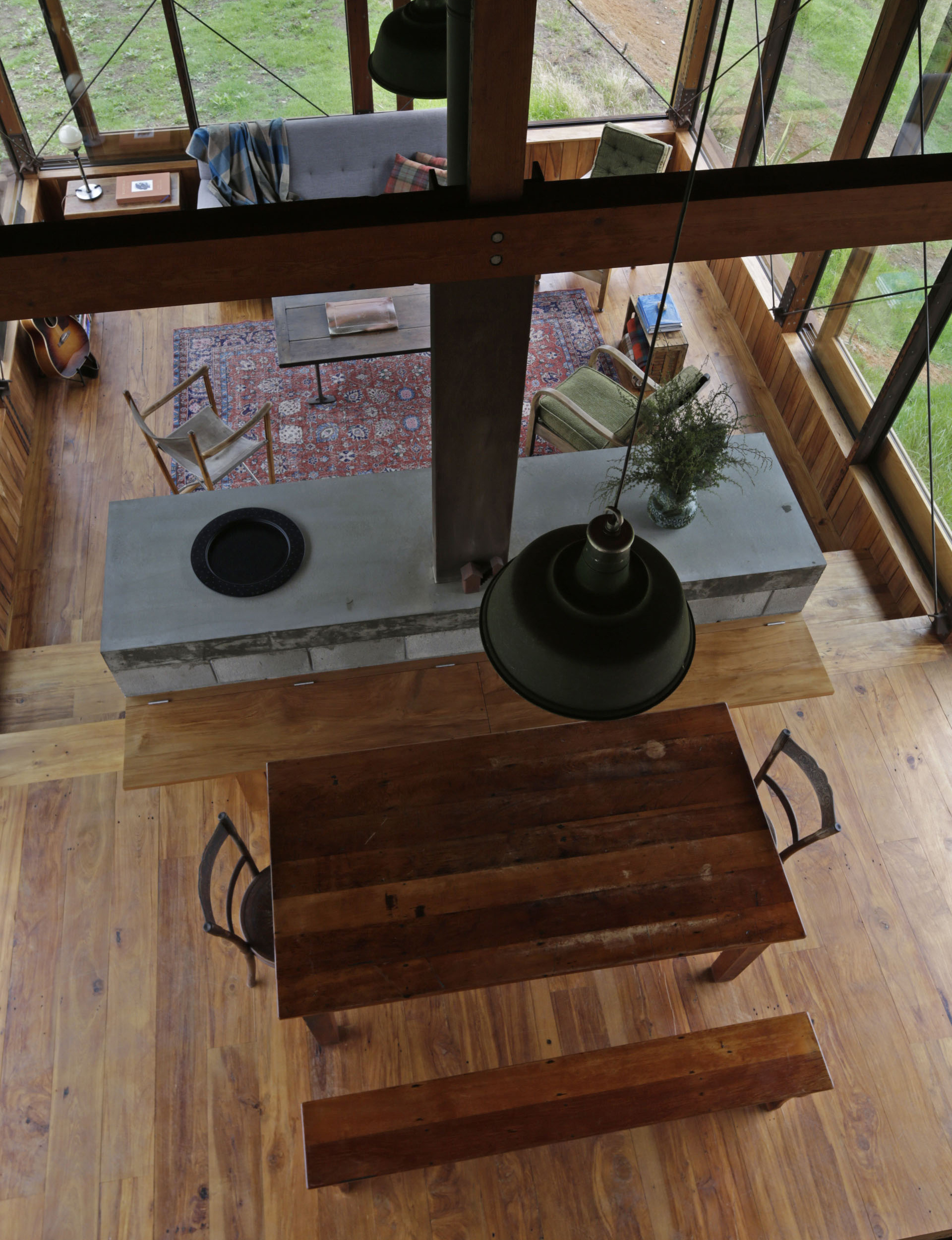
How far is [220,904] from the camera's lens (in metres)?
3.23

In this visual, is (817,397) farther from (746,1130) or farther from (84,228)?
(84,228)

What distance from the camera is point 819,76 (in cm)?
470

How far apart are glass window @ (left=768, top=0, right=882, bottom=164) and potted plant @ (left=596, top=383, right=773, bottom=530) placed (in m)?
2.03

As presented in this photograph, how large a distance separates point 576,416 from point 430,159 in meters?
2.31

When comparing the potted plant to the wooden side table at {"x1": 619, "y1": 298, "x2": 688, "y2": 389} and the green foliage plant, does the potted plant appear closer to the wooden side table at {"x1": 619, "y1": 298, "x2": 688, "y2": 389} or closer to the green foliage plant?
the green foliage plant

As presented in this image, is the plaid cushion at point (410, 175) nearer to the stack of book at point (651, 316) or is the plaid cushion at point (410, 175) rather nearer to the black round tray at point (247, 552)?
the stack of book at point (651, 316)

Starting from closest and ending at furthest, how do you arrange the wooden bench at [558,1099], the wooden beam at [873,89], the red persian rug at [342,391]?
1. the wooden bench at [558,1099]
2. the wooden beam at [873,89]
3. the red persian rug at [342,391]

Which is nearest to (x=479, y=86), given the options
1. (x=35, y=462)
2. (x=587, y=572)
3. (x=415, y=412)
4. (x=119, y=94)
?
(x=587, y=572)

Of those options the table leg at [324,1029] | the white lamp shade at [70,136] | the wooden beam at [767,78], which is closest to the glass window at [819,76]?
the wooden beam at [767,78]

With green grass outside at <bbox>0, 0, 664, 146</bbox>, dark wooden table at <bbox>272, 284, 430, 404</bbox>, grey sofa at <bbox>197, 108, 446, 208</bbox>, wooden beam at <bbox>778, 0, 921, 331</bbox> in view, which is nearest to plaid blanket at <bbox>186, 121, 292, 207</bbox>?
grey sofa at <bbox>197, 108, 446, 208</bbox>

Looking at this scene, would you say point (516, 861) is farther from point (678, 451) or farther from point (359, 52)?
point (359, 52)

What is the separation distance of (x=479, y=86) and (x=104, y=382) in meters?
4.09

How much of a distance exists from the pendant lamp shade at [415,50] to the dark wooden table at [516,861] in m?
2.09

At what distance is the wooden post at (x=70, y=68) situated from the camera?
204 inches
